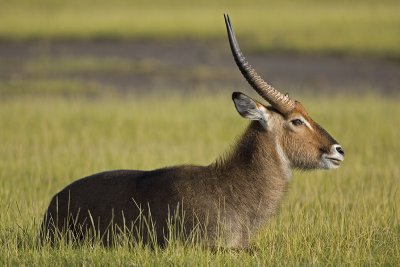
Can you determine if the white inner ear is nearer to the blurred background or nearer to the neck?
the neck

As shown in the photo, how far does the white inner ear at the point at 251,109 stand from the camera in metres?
7.70

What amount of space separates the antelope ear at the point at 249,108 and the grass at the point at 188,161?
39.8 inches

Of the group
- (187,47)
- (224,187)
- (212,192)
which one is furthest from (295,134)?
(187,47)

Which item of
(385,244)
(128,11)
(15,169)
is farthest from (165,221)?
(128,11)

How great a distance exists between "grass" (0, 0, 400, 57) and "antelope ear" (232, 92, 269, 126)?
21950 mm

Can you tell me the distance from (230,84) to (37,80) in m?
4.75

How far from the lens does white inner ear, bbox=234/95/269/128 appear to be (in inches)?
303

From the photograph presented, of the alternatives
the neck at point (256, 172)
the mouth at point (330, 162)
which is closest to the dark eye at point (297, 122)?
the neck at point (256, 172)

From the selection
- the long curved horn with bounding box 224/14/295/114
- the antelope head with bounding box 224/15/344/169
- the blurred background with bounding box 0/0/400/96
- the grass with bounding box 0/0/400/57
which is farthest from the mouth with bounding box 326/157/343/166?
the grass with bounding box 0/0/400/57

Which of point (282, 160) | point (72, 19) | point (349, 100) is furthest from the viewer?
point (72, 19)

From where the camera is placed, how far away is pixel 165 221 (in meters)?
7.54

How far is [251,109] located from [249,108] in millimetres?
24

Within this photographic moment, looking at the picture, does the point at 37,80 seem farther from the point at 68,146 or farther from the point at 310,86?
the point at 68,146

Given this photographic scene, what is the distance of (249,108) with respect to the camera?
7.77m
